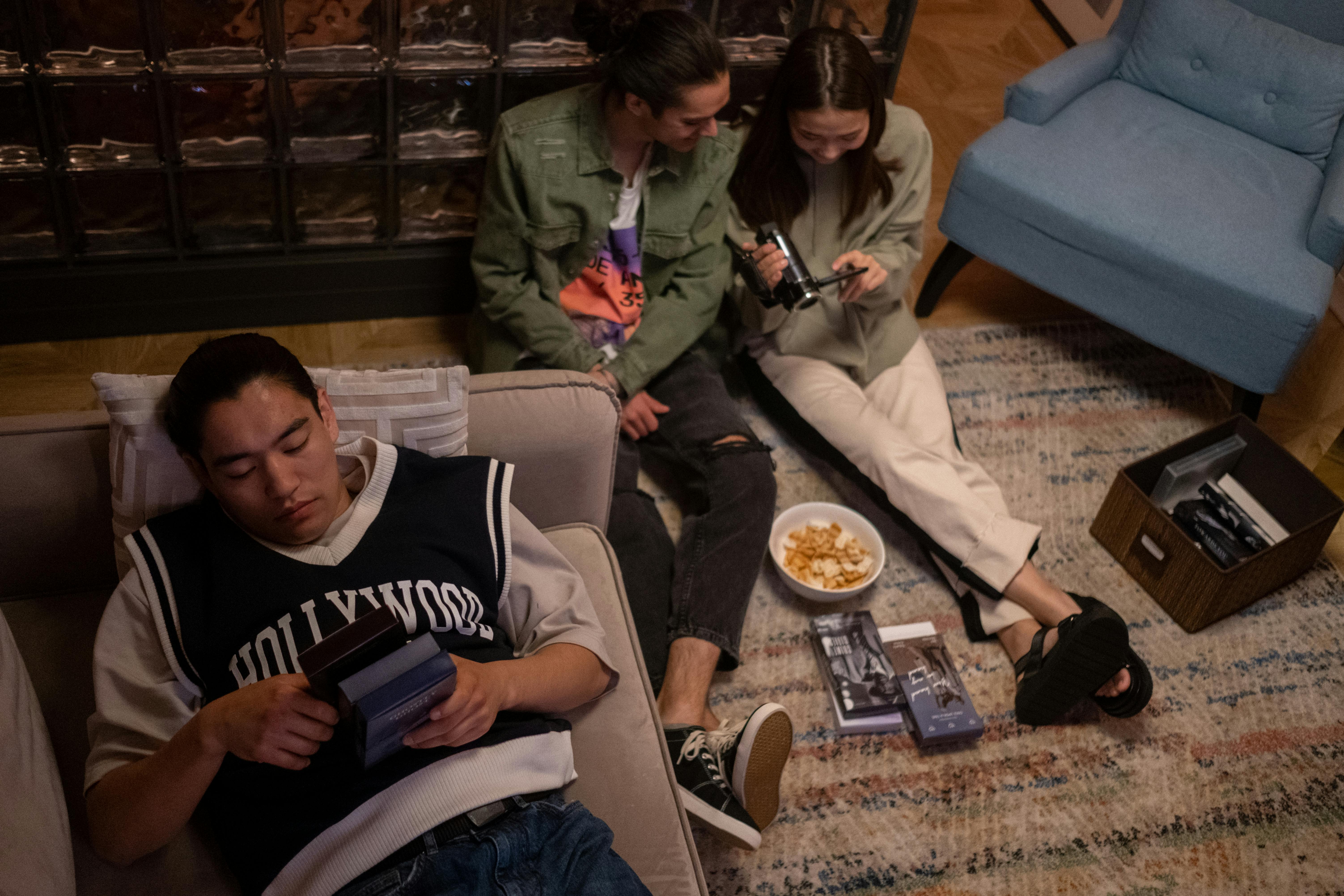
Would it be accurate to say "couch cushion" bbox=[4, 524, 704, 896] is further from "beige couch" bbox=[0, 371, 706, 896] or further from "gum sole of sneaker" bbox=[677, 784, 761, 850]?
"gum sole of sneaker" bbox=[677, 784, 761, 850]

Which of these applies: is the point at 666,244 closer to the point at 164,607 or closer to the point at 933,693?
the point at 933,693

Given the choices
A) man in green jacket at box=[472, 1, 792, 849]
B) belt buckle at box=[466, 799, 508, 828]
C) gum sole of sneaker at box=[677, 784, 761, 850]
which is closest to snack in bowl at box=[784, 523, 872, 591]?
man in green jacket at box=[472, 1, 792, 849]

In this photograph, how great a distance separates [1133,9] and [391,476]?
2.16 metres

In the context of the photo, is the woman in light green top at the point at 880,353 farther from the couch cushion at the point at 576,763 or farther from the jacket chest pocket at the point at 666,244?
the couch cushion at the point at 576,763

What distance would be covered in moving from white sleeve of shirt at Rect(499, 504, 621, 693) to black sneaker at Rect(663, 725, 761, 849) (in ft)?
0.68

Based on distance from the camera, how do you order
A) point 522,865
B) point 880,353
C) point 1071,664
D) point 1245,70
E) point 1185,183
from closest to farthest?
1. point 522,865
2. point 1071,664
3. point 880,353
4. point 1185,183
5. point 1245,70

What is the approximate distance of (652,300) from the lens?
2.07 meters

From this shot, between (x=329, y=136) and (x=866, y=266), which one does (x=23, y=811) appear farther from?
(x=866, y=266)

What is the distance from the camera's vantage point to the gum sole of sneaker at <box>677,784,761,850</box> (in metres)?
1.57

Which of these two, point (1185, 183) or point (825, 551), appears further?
point (1185, 183)

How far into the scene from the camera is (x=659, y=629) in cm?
186

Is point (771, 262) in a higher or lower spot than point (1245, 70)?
lower

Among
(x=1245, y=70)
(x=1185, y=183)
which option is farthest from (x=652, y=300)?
(x=1245, y=70)

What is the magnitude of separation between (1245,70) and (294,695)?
2.39 meters
